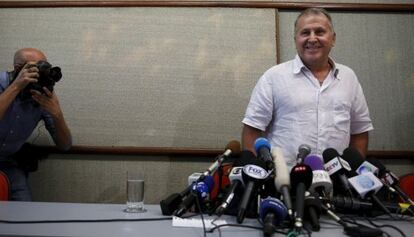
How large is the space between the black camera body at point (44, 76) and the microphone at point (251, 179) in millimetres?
1201

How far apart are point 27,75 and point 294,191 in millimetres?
1376

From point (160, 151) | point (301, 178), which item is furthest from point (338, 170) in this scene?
point (160, 151)

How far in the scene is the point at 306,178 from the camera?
3.13 feet

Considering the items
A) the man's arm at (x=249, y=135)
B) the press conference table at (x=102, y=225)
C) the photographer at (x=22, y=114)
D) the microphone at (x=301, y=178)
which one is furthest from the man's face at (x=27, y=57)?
the microphone at (x=301, y=178)

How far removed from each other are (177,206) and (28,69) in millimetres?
1122

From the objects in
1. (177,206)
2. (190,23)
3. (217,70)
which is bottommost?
(177,206)

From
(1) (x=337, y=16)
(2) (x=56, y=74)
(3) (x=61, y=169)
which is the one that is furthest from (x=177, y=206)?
(1) (x=337, y=16)

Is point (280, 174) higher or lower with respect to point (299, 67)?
lower

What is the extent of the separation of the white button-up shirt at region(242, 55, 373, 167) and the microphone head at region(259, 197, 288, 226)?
668 millimetres

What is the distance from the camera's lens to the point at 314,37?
1.58m

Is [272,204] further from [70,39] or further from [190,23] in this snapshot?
[70,39]

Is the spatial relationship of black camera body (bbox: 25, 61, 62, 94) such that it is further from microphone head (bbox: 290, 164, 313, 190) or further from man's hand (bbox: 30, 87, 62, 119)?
microphone head (bbox: 290, 164, 313, 190)

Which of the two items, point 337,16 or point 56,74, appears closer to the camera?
point 56,74

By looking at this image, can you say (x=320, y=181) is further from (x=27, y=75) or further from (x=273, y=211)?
(x=27, y=75)
